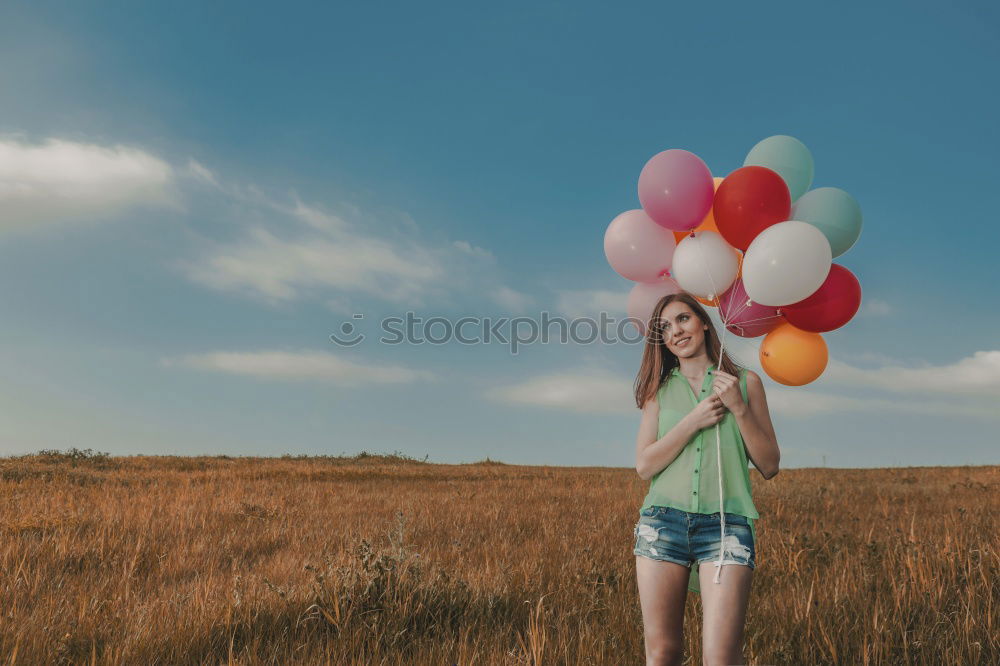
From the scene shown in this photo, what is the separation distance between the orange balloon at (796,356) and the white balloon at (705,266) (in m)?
0.52

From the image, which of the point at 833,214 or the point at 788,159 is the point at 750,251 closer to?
the point at 833,214

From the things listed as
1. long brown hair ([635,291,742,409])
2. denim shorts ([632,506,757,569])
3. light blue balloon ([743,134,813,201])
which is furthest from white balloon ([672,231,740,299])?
denim shorts ([632,506,757,569])

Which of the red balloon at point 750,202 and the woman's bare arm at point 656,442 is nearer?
the woman's bare arm at point 656,442

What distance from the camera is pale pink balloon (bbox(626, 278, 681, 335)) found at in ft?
14.2

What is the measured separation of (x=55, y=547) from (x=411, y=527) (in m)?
3.73

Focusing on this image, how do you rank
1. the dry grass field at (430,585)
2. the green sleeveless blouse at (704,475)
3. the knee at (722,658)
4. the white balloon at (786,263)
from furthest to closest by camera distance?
the dry grass field at (430,585), the white balloon at (786,263), the green sleeveless blouse at (704,475), the knee at (722,658)

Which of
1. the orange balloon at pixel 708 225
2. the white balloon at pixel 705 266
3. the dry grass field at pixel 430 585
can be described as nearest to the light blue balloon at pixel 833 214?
the orange balloon at pixel 708 225

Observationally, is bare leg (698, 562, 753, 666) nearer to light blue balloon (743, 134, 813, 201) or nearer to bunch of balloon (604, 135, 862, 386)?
bunch of balloon (604, 135, 862, 386)

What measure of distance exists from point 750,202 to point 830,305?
0.86m

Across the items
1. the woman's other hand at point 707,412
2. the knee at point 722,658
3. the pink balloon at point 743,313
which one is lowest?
the knee at point 722,658

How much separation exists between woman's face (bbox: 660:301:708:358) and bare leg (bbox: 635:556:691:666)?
113cm

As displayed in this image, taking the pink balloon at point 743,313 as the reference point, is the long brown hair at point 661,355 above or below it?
below

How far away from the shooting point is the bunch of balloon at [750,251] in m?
3.71

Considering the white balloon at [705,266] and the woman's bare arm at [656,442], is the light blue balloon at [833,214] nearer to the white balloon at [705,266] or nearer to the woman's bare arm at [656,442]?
the white balloon at [705,266]
